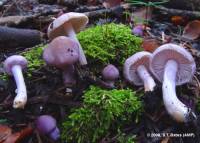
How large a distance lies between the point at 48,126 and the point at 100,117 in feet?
1.01

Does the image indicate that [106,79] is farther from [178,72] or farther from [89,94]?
[178,72]

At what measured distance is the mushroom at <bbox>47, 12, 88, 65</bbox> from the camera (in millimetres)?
2391

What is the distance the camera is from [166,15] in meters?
3.76

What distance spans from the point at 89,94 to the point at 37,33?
4.03 ft

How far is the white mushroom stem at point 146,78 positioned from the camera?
2261 millimetres

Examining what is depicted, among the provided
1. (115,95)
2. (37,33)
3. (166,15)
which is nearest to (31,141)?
(115,95)

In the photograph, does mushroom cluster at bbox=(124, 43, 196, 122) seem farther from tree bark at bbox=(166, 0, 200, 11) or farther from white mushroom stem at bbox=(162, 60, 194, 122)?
tree bark at bbox=(166, 0, 200, 11)

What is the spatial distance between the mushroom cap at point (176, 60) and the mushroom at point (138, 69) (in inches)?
2.6

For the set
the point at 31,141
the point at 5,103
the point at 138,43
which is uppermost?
the point at 138,43

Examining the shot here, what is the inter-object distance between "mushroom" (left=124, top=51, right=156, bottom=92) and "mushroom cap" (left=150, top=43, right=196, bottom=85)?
2.6 inches

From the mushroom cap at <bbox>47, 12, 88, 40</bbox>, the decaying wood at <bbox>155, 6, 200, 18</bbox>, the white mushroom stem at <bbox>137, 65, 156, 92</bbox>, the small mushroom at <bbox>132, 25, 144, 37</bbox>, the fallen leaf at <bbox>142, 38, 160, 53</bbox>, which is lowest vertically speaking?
the white mushroom stem at <bbox>137, 65, 156, 92</bbox>

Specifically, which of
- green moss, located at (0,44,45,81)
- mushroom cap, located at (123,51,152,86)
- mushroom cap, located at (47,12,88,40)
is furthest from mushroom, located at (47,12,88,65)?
mushroom cap, located at (123,51,152,86)

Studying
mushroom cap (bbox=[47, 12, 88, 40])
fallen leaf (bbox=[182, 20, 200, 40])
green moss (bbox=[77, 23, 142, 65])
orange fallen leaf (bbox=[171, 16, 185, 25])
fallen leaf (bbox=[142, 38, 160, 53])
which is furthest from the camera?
orange fallen leaf (bbox=[171, 16, 185, 25])

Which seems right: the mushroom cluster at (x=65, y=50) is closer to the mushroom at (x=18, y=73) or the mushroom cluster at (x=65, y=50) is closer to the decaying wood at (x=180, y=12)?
the mushroom at (x=18, y=73)
